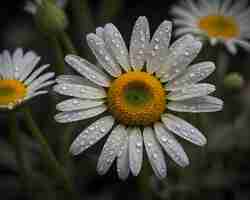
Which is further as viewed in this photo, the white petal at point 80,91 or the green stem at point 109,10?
the green stem at point 109,10

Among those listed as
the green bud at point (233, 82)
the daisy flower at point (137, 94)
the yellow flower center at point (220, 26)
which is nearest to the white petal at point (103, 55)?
the daisy flower at point (137, 94)

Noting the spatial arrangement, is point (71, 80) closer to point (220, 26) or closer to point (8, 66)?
point (8, 66)

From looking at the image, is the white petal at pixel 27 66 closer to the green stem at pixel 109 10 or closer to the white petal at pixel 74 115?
the white petal at pixel 74 115

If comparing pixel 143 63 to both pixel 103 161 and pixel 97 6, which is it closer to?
pixel 103 161

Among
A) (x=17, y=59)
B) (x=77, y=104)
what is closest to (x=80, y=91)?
(x=77, y=104)

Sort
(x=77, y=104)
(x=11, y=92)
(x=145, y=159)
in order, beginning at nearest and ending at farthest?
(x=77, y=104)
(x=11, y=92)
(x=145, y=159)

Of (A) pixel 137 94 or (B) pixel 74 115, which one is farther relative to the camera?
(A) pixel 137 94
